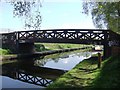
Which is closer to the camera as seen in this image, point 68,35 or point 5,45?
point 68,35

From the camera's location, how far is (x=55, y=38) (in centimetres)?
4459

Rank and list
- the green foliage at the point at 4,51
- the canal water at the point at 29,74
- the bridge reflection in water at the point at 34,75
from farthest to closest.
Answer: the green foliage at the point at 4,51
the bridge reflection in water at the point at 34,75
the canal water at the point at 29,74

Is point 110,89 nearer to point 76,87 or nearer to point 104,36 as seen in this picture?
point 76,87

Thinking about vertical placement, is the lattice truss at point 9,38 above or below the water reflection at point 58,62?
above

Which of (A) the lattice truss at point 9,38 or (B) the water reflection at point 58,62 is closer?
(B) the water reflection at point 58,62

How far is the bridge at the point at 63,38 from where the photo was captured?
3819 cm

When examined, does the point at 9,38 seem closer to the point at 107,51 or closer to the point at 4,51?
the point at 4,51

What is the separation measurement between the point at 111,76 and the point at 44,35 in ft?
101

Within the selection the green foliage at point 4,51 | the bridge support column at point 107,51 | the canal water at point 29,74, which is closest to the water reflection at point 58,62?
the canal water at point 29,74

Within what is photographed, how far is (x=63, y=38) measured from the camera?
43688 mm

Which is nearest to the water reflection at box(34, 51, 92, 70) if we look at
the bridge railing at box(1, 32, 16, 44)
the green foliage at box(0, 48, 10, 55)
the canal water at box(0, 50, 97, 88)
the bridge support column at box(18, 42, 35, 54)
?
the canal water at box(0, 50, 97, 88)

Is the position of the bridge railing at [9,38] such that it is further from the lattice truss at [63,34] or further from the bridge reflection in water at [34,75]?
the bridge reflection in water at [34,75]

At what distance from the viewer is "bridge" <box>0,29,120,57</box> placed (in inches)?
1503

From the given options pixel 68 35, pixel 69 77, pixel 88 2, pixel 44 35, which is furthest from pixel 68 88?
pixel 44 35
